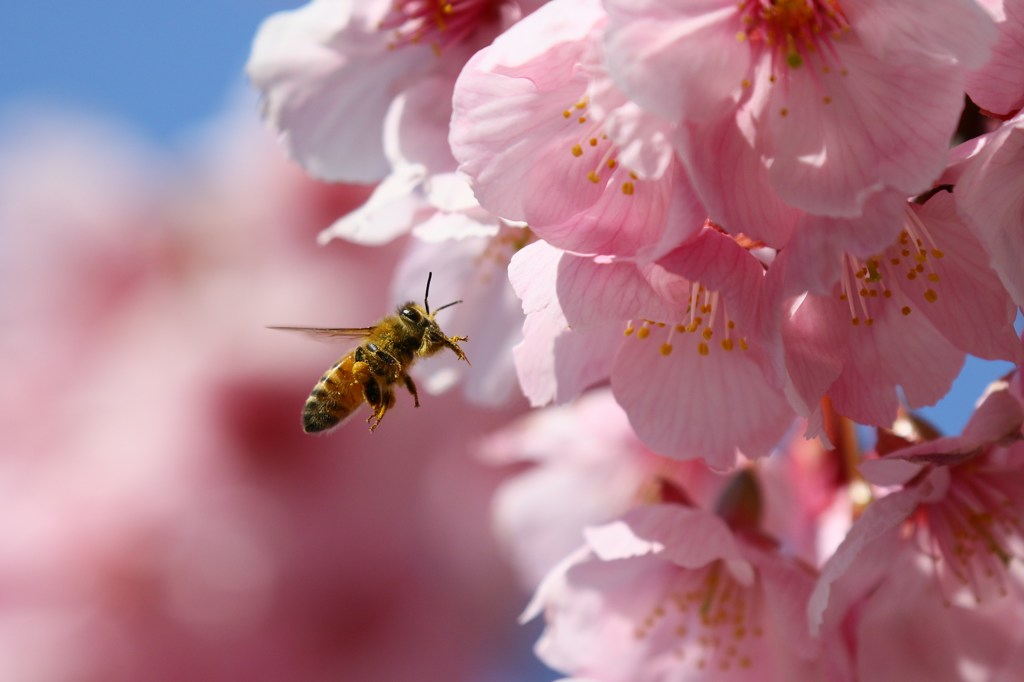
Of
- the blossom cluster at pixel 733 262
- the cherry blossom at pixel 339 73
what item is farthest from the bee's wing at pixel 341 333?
the cherry blossom at pixel 339 73

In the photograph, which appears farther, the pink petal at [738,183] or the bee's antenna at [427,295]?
the bee's antenna at [427,295]

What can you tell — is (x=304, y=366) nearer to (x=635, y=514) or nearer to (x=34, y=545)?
(x=34, y=545)

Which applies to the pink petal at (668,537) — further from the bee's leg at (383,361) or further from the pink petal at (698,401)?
the bee's leg at (383,361)

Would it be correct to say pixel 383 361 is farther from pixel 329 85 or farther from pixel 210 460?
pixel 210 460

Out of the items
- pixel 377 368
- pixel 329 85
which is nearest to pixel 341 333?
pixel 377 368

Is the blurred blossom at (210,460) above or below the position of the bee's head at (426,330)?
below

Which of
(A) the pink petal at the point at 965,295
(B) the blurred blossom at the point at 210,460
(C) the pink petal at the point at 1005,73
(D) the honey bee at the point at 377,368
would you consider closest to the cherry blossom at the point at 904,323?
(A) the pink petal at the point at 965,295

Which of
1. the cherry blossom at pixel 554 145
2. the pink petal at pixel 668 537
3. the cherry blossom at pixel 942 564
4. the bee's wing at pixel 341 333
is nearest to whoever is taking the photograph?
the cherry blossom at pixel 554 145

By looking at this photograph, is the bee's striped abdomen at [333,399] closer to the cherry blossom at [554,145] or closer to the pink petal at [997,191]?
the cherry blossom at [554,145]

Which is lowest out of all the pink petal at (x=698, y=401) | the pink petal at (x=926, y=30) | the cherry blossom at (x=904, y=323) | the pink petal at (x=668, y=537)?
the pink petal at (x=668, y=537)

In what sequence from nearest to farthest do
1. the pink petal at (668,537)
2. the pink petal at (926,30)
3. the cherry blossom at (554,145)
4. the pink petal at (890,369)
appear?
the pink petal at (926,30) < the cherry blossom at (554,145) < the pink petal at (890,369) < the pink petal at (668,537)
